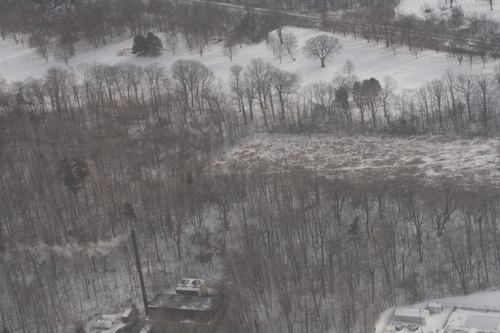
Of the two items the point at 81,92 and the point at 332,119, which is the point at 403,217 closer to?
the point at 332,119

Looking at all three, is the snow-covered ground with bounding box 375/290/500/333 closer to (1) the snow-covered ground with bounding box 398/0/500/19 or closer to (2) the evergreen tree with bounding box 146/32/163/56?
(1) the snow-covered ground with bounding box 398/0/500/19

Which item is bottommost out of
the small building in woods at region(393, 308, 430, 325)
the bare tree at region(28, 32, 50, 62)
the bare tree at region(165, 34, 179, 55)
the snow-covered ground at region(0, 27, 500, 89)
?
the small building in woods at region(393, 308, 430, 325)

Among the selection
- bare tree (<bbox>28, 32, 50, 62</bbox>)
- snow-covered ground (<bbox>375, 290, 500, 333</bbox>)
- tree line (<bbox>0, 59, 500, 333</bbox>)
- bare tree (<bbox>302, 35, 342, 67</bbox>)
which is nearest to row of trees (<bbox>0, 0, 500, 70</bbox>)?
bare tree (<bbox>28, 32, 50, 62</bbox>)

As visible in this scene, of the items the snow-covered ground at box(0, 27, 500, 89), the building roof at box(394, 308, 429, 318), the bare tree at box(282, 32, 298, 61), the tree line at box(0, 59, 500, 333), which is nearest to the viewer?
the building roof at box(394, 308, 429, 318)

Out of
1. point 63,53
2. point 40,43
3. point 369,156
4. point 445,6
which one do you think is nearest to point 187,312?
point 369,156

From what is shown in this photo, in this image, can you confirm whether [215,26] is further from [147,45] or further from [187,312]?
[187,312]

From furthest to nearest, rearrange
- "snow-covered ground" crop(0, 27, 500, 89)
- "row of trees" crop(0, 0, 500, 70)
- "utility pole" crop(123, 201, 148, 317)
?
"row of trees" crop(0, 0, 500, 70) < "snow-covered ground" crop(0, 27, 500, 89) < "utility pole" crop(123, 201, 148, 317)

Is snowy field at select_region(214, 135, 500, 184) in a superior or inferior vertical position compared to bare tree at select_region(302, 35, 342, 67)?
inferior

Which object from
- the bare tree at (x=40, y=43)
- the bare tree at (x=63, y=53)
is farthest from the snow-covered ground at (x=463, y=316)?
the bare tree at (x=40, y=43)
